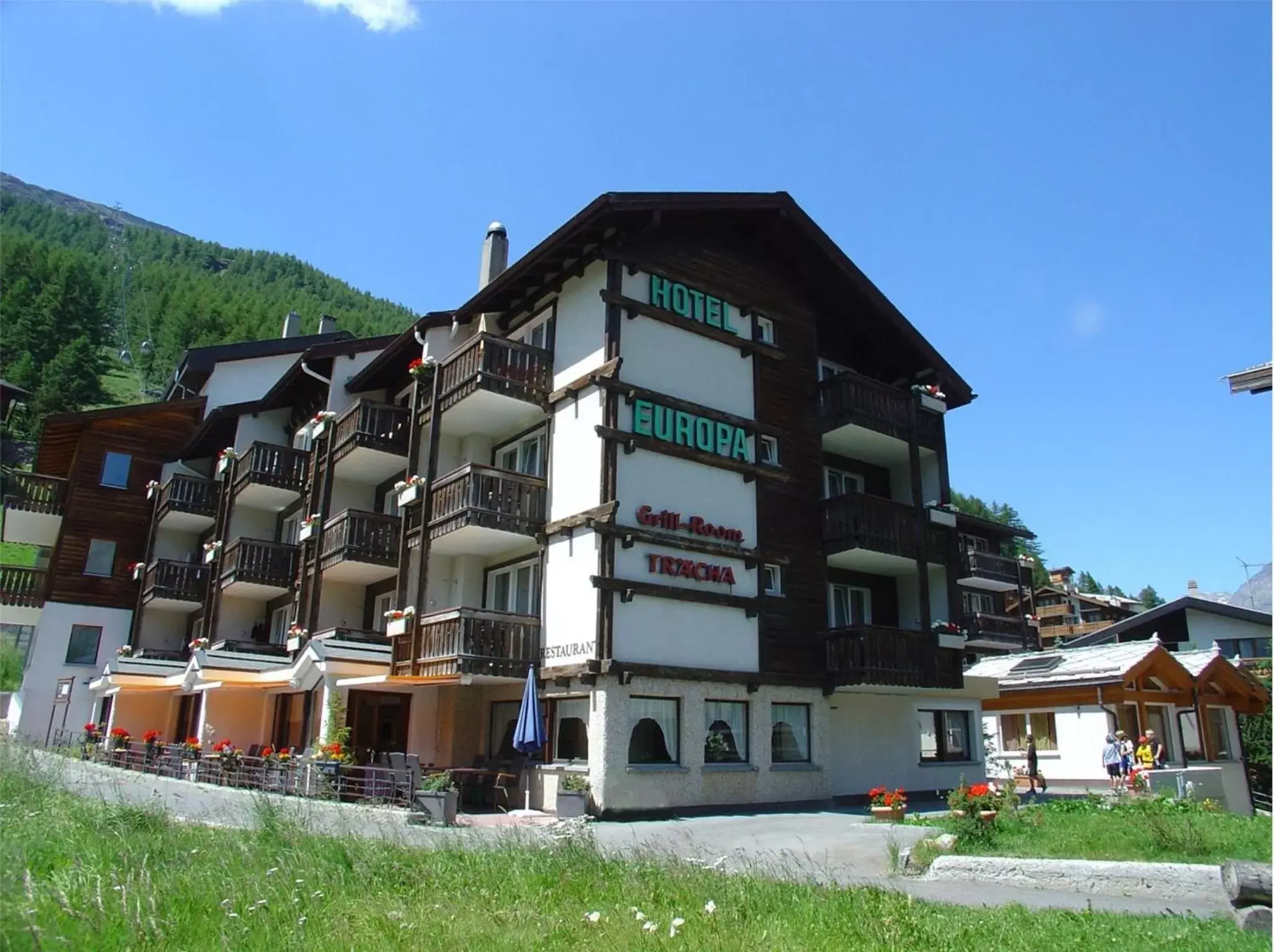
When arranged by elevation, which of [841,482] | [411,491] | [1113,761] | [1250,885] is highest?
[841,482]

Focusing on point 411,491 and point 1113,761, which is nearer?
point 411,491

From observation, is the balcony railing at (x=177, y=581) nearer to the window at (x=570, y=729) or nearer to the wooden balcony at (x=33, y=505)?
the wooden balcony at (x=33, y=505)

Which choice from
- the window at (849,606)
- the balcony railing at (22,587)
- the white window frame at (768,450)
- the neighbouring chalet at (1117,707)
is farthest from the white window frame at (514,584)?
the balcony railing at (22,587)

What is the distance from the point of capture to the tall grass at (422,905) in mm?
6625

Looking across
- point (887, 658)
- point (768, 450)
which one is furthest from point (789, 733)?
point (768, 450)

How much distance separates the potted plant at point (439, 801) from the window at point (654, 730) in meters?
4.35

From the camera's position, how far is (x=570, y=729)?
21.3m

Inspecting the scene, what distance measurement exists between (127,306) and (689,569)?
13367cm

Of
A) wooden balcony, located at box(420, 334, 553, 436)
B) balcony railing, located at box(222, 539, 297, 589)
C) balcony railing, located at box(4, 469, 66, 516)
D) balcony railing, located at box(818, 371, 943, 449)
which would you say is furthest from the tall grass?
balcony railing, located at box(4, 469, 66, 516)

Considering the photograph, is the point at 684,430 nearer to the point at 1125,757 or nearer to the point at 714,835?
the point at 714,835

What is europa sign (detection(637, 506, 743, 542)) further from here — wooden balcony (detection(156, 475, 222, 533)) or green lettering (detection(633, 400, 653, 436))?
wooden balcony (detection(156, 475, 222, 533))

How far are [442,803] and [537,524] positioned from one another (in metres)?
7.44

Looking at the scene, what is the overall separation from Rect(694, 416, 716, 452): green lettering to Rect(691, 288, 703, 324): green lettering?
2.69 metres

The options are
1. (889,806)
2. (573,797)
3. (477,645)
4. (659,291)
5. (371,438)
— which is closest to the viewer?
(889,806)
